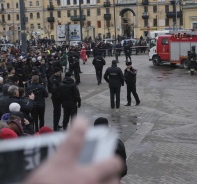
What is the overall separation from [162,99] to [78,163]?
16.7 metres

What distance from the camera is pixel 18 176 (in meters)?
1.86

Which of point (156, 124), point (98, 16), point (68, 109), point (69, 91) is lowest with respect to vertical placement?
point (156, 124)

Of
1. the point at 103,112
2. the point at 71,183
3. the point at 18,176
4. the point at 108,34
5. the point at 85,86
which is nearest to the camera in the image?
the point at 71,183

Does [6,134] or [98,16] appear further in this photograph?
[98,16]

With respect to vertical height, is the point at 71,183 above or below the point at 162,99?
above

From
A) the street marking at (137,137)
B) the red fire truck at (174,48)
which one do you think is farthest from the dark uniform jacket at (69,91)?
the red fire truck at (174,48)

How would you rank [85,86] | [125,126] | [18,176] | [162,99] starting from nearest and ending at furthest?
[18,176] → [125,126] → [162,99] → [85,86]

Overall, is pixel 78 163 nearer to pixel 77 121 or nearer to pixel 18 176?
pixel 77 121

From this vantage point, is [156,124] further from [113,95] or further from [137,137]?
[113,95]

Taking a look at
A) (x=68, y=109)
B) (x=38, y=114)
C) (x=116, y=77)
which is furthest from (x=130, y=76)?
(x=38, y=114)

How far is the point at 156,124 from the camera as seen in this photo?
1353 cm

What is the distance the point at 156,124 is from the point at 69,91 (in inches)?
116

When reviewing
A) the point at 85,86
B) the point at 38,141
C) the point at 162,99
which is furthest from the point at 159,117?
Answer: the point at 38,141

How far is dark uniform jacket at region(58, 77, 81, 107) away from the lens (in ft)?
39.2
